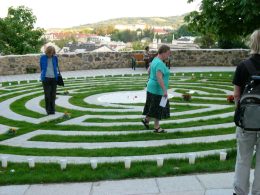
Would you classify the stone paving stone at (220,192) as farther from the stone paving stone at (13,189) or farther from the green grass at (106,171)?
the stone paving stone at (13,189)

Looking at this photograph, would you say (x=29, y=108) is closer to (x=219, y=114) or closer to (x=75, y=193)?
(x=219, y=114)

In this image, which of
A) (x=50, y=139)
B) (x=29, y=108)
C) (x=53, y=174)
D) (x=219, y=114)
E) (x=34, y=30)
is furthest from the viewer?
(x=34, y=30)

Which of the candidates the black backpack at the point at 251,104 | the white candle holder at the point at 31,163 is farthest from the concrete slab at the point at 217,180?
the white candle holder at the point at 31,163

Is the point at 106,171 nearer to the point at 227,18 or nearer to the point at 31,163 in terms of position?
the point at 31,163

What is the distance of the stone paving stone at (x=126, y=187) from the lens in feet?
15.0

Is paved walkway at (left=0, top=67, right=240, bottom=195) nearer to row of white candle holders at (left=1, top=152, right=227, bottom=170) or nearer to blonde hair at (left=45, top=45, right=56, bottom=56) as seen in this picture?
row of white candle holders at (left=1, top=152, right=227, bottom=170)

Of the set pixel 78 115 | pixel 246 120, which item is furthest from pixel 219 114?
pixel 246 120

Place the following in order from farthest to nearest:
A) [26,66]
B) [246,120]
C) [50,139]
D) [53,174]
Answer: [26,66] → [50,139] → [53,174] → [246,120]

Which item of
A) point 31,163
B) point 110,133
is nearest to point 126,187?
point 31,163

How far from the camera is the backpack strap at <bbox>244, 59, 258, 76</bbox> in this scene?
153 inches

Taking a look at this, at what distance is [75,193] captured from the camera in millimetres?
4613

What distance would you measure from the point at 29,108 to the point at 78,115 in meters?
1.71

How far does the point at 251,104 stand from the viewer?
150 inches

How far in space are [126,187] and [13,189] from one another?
129cm
